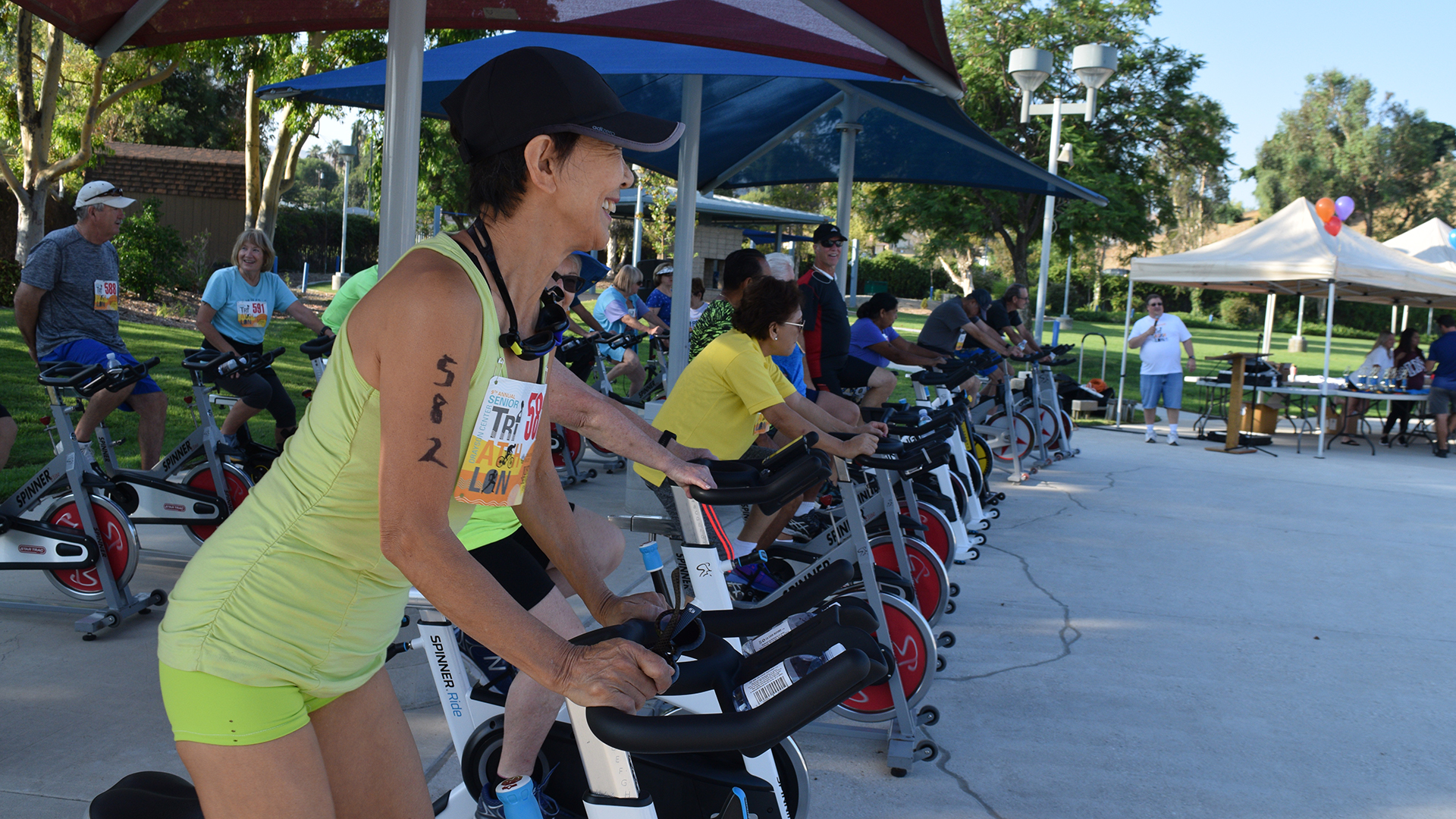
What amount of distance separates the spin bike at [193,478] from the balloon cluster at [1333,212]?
513 inches

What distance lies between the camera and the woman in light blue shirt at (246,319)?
5.77m

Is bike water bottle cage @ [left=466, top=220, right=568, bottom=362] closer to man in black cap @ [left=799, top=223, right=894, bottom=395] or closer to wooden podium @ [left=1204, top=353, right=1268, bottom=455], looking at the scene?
man in black cap @ [left=799, top=223, right=894, bottom=395]

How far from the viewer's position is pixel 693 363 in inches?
162

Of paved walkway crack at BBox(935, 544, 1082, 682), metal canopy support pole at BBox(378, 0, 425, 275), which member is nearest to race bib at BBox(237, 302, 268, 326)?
metal canopy support pole at BBox(378, 0, 425, 275)

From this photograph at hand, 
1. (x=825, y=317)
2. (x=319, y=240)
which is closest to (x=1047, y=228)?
(x=825, y=317)

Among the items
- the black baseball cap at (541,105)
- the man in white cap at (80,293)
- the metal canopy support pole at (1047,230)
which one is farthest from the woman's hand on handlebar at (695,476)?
the metal canopy support pole at (1047,230)

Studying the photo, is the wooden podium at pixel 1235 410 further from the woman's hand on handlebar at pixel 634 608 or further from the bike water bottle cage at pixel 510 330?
the bike water bottle cage at pixel 510 330

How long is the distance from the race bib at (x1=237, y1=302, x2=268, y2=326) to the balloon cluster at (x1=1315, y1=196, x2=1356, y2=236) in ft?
41.3

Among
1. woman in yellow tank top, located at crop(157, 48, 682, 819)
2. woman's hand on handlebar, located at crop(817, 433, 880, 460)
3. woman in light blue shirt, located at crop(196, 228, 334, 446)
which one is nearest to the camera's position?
woman in yellow tank top, located at crop(157, 48, 682, 819)

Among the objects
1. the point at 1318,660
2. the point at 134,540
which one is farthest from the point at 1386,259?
the point at 134,540

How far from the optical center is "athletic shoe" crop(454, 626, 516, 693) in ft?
9.18

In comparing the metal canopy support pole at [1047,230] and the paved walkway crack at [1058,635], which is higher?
the metal canopy support pole at [1047,230]

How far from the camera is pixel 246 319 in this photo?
6.03m

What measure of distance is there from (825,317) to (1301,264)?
Answer: 8.25 metres
